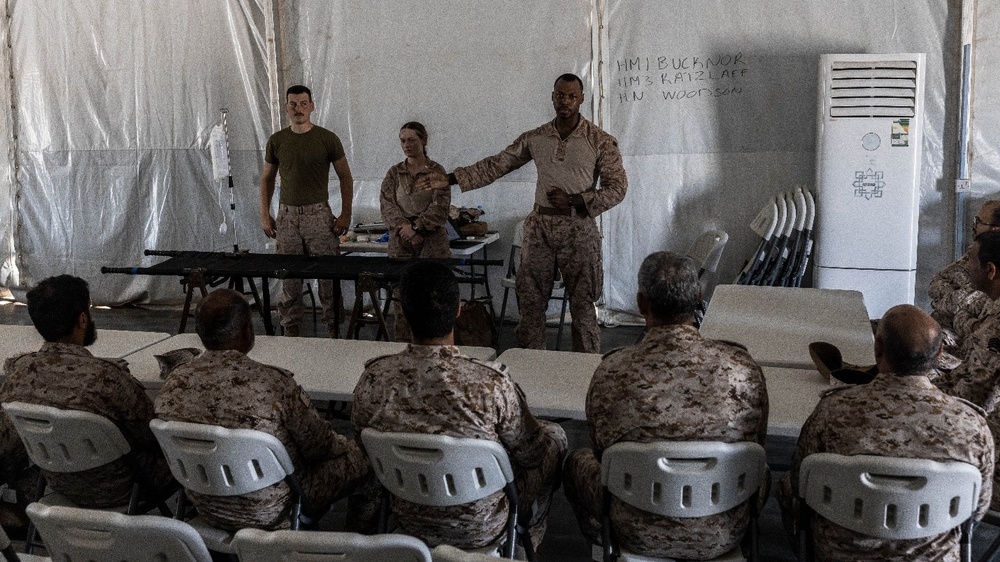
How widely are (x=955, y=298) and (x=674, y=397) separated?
251cm

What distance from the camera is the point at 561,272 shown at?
19.3 ft

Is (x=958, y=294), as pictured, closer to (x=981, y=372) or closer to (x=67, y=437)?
(x=981, y=372)

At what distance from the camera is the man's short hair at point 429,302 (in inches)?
112

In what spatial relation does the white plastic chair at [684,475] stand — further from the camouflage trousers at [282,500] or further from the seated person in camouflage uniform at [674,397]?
the camouflage trousers at [282,500]

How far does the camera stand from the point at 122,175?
8172mm

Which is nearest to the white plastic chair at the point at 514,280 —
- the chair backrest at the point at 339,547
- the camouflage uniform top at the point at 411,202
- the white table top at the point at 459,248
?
the white table top at the point at 459,248

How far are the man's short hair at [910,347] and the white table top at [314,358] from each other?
1617mm

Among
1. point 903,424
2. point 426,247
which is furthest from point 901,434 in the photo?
point 426,247

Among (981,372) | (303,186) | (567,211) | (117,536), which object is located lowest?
(117,536)

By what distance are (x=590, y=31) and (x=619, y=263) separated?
163cm

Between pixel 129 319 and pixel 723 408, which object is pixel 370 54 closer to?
pixel 129 319

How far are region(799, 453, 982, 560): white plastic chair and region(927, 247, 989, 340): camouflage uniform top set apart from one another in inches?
83.5

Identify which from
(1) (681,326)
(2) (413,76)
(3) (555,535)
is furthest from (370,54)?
(1) (681,326)

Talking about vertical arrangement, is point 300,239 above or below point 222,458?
above
